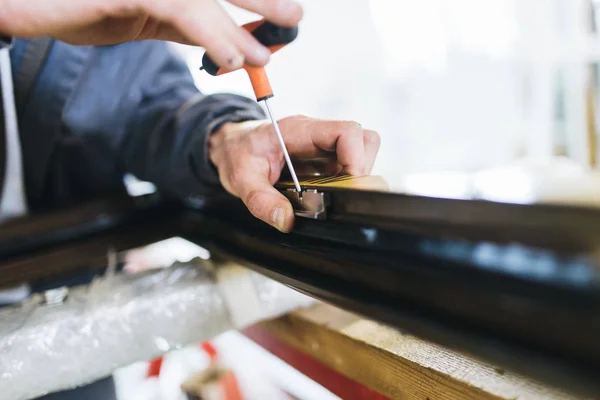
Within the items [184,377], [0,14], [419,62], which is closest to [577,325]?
[0,14]

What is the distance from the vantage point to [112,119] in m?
0.74

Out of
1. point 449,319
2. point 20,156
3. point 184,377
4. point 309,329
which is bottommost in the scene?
point 184,377

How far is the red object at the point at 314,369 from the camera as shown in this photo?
566 mm

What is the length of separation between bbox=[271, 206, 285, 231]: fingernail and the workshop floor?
1.12 feet

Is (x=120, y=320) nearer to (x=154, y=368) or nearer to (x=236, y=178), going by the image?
(x=236, y=178)

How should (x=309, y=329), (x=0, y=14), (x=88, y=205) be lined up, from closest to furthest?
1. (x=0, y=14)
2. (x=309, y=329)
3. (x=88, y=205)

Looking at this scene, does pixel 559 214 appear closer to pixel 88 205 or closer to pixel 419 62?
pixel 88 205

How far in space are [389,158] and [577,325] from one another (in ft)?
7.67

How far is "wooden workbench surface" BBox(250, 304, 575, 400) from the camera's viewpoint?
38cm

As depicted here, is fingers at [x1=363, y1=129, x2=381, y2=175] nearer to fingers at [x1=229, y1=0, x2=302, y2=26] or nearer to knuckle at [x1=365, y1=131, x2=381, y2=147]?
knuckle at [x1=365, y1=131, x2=381, y2=147]

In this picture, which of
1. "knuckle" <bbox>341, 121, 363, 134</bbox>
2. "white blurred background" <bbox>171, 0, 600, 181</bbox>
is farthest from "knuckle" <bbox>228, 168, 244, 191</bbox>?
"white blurred background" <bbox>171, 0, 600, 181</bbox>

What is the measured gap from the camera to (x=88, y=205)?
72 centimetres

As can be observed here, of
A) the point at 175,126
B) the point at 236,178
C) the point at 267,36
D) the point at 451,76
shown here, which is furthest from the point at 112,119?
the point at 451,76

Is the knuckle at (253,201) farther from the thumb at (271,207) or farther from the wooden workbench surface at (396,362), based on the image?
the wooden workbench surface at (396,362)
